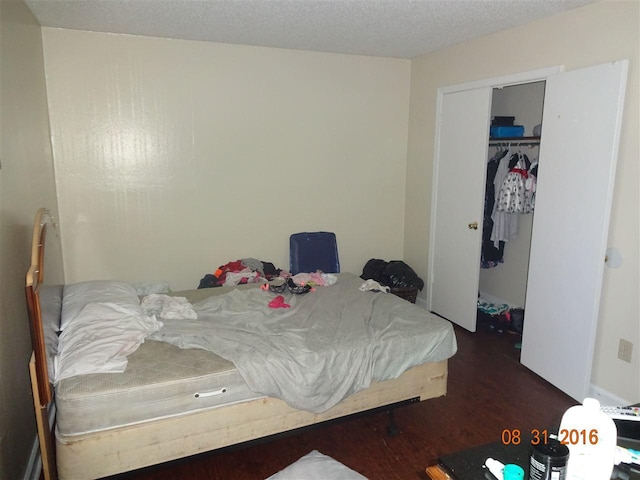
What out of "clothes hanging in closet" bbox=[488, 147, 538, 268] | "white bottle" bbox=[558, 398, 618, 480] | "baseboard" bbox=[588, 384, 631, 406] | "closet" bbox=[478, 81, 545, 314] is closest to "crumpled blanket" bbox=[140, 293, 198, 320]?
"white bottle" bbox=[558, 398, 618, 480]

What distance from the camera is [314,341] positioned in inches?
95.3

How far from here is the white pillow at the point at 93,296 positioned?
2.48m

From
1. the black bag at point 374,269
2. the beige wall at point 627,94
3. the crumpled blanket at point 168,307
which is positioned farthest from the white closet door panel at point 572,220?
the crumpled blanket at point 168,307

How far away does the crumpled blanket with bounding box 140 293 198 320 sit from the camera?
2.72 metres

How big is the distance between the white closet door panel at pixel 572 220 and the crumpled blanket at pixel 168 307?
2.38 m

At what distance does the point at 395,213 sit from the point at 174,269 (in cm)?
233

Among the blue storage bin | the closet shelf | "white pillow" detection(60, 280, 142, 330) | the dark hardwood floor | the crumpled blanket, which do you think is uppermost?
the blue storage bin

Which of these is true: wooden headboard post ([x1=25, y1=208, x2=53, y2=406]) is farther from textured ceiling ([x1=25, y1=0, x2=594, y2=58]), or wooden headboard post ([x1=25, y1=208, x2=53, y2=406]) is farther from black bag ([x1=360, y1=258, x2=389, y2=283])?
black bag ([x1=360, y1=258, x2=389, y2=283])

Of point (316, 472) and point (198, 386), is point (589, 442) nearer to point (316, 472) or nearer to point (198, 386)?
point (316, 472)

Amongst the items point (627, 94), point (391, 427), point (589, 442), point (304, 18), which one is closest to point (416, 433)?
point (391, 427)

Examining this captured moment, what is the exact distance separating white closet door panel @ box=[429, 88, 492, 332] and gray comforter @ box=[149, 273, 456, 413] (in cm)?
129

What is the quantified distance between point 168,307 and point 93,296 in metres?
0.43

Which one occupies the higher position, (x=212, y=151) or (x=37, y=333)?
(x=212, y=151)

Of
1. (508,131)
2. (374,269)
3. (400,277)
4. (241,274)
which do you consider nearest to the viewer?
(241,274)
